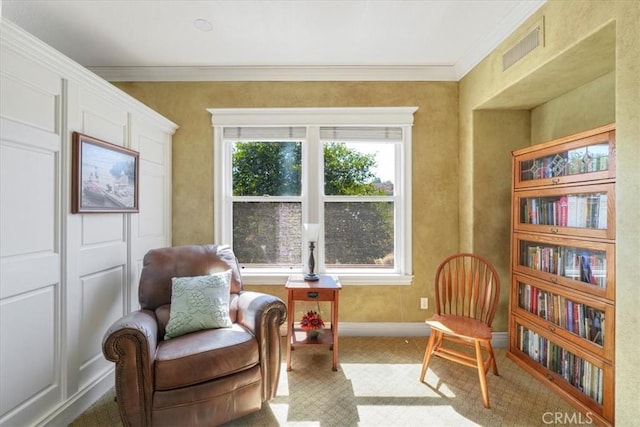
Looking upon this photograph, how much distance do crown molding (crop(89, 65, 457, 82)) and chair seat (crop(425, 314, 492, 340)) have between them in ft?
7.28

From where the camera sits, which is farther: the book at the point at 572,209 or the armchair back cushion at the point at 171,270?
the armchair back cushion at the point at 171,270

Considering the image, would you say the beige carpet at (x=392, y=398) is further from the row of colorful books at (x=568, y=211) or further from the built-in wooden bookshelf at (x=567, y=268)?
the row of colorful books at (x=568, y=211)

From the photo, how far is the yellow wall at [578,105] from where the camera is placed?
4.64ft

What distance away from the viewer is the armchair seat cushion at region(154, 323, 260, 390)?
5.21 feet

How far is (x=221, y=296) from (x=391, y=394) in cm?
137

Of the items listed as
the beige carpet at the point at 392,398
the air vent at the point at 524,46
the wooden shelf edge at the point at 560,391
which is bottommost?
the beige carpet at the point at 392,398

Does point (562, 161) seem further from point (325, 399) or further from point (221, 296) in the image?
point (221, 296)

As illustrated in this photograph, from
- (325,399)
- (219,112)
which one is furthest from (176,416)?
(219,112)

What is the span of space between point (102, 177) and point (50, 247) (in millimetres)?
583

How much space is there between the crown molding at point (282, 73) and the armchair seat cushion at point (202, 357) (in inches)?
92.0

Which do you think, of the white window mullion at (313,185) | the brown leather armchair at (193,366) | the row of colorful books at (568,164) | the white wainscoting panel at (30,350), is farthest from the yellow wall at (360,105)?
the white wainscoting panel at (30,350)

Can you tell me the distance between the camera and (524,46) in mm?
2039

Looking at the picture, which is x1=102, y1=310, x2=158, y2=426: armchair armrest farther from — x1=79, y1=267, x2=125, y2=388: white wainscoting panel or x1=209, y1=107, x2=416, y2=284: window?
x1=209, y1=107, x2=416, y2=284: window

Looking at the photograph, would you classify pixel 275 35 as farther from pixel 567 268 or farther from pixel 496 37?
pixel 567 268
